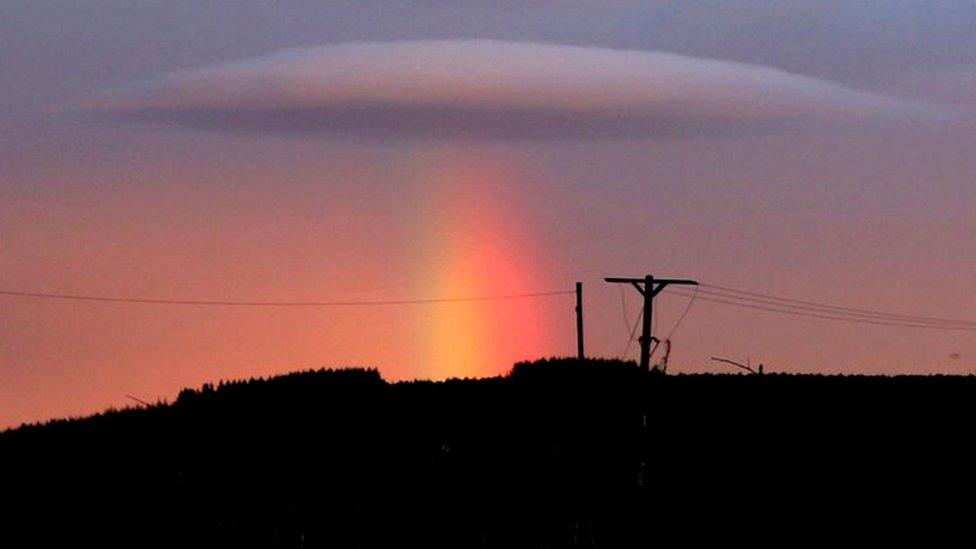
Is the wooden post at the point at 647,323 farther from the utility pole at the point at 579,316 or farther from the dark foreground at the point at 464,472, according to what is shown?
the dark foreground at the point at 464,472

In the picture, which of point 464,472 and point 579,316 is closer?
point 464,472

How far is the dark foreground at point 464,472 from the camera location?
65.3ft

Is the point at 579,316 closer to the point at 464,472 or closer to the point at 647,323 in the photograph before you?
the point at 647,323

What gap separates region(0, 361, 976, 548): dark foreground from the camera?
19.9 meters

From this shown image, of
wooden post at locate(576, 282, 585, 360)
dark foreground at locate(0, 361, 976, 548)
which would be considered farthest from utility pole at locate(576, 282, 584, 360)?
dark foreground at locate(0, 361, 976, 548)

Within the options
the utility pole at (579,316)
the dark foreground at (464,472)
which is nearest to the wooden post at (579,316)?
the utility pole at (579,316)

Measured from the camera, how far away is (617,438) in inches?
1126

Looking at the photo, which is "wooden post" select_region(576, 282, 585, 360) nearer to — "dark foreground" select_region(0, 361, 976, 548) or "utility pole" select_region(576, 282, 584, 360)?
"utility pole" select_region(576, 282, 584, 360)

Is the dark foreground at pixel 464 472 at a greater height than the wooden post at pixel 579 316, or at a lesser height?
lesser

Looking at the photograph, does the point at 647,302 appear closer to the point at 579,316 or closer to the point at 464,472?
the point at 579,316

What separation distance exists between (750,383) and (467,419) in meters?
21.3

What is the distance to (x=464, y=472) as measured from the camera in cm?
2381

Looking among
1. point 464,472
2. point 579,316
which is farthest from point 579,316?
point 464,472

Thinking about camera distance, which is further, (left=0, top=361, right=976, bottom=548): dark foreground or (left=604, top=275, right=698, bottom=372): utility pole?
(left=604, top=275, right=698, bottom=372): utility pole
